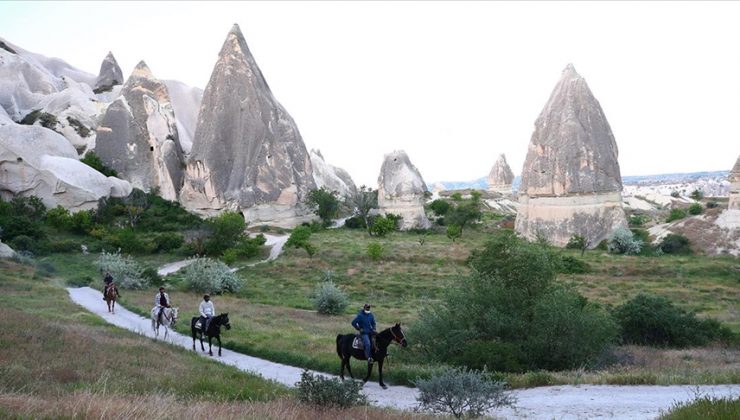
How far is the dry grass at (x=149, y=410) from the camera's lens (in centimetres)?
442

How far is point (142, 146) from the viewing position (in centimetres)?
5244

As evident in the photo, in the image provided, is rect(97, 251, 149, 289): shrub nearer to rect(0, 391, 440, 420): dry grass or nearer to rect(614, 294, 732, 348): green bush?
rect(614, 294, 732, 348): green bush

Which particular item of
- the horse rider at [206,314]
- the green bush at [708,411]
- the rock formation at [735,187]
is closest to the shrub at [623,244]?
the rock formation at [735,187]

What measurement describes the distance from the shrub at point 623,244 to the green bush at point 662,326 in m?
22.4

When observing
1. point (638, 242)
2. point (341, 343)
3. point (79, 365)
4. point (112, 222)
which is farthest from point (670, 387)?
point (112, 222)

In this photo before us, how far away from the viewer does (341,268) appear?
105ft

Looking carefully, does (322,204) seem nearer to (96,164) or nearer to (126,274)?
(96,164)

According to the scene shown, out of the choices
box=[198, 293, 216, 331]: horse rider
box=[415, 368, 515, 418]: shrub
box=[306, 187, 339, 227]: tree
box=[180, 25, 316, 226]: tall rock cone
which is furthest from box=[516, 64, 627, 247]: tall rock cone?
box=[415, 368, 515, 418]: shrub

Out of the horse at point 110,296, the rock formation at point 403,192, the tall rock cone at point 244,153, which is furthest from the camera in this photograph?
the rock formation at point 403,192

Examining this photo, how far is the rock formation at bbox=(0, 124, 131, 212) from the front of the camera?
42.0 m

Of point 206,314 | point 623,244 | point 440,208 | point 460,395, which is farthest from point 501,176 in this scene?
point 460,395

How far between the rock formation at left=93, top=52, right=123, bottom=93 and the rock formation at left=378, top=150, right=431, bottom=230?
43.6 meters

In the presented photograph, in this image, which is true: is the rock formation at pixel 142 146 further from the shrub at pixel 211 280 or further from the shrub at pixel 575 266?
the shrub at pixel 575 266

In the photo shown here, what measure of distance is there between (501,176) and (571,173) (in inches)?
1893
